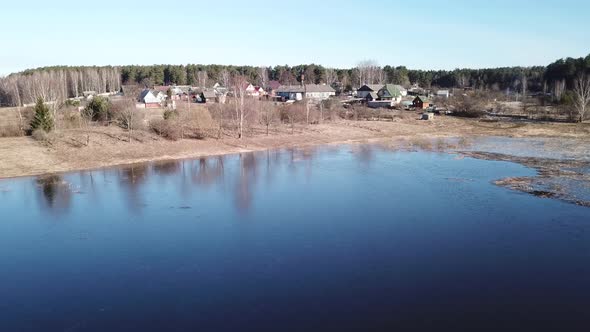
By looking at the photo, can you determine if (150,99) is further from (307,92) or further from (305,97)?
(307,92)

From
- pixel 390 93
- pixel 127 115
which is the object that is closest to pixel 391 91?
pixel 390 93

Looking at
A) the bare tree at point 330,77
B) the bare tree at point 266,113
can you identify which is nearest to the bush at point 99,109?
the bare tree at point 266,113

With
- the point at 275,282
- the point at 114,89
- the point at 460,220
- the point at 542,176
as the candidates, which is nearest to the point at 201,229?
the point at 275,282

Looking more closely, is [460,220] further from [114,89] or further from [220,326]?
[114,89]

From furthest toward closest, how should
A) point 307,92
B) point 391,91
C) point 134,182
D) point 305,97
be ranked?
1. point 307,92
2. point 391,91
3. point 305,97
4. point 134,182

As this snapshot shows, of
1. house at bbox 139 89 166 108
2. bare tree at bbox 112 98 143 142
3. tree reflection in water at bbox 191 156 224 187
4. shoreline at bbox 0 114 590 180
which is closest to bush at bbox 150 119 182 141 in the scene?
shoreline at bbox 0 114 590 180
